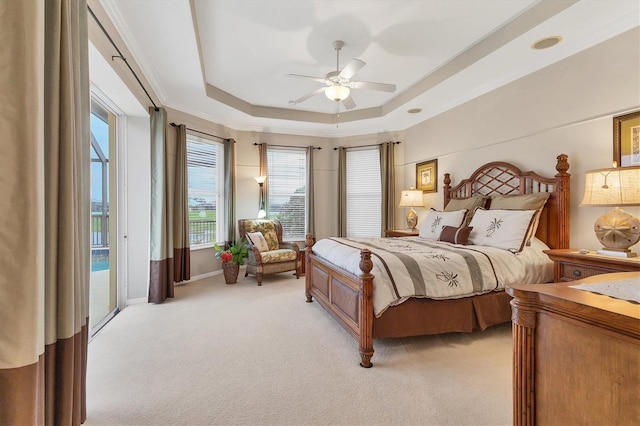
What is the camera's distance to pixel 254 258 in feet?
16.1

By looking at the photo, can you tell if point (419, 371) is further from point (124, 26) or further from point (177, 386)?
point (124, 26)

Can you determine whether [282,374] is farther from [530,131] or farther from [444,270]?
[530,131]

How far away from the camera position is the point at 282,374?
86.7 inches

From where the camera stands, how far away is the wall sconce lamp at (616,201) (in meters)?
2.24

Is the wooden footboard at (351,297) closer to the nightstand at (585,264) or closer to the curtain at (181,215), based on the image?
the nightstand at (585,264)

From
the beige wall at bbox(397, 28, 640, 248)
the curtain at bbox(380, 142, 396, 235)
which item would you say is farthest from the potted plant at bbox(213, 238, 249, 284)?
the beige wall at bbox(397, 28, 640, 248)

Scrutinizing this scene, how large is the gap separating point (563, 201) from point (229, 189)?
4.75m

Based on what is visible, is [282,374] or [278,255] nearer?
[282,374]

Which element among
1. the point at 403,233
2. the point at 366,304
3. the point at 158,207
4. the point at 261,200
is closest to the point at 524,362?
the point at 366,304

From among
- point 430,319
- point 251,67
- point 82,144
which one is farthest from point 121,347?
point 251,67

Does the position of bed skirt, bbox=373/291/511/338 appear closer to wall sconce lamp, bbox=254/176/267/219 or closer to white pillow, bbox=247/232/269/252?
white pillow, bbox=247/232/269/252

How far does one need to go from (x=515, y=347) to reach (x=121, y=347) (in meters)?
2.99

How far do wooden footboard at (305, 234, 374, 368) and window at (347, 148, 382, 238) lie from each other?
103 inches

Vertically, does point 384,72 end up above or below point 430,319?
above
